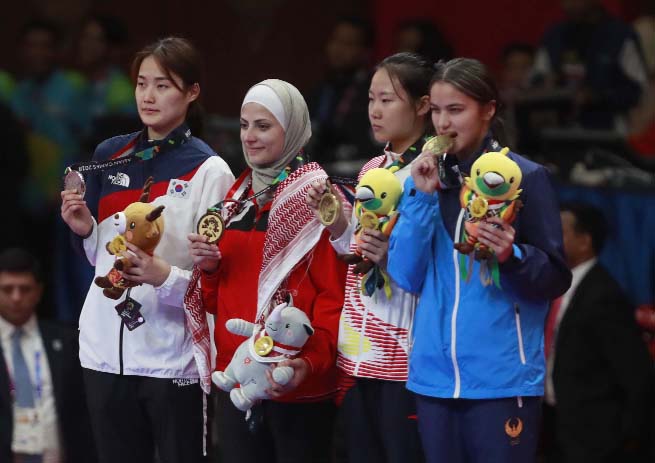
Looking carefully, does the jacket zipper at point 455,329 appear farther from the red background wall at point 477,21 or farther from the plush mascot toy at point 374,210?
the red background wall at point 477,21

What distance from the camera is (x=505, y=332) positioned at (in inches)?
155

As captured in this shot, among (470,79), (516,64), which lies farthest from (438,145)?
(516,64)

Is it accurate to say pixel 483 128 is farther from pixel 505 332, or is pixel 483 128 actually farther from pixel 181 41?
pixel 181 41

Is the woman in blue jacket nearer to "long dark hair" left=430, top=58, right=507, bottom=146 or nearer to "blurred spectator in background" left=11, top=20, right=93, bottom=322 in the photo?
"long dark hair" left=430, top=58, right=507, bottom=146

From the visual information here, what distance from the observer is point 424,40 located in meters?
8.52

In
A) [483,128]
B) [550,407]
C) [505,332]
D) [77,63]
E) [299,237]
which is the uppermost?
[77,63]

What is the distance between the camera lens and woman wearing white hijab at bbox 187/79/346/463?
429 cm

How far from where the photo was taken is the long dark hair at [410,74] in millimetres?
4344

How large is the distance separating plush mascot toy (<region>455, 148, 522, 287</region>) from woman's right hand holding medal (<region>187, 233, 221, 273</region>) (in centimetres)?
81

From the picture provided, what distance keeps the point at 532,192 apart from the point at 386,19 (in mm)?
6928

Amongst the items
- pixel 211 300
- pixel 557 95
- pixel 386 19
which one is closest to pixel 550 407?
pixel 557 95

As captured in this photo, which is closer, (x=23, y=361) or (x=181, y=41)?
(x=181, y=41)

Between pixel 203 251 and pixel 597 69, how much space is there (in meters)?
4.50

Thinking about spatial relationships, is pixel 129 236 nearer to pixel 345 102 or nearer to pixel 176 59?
pixel 176 59
